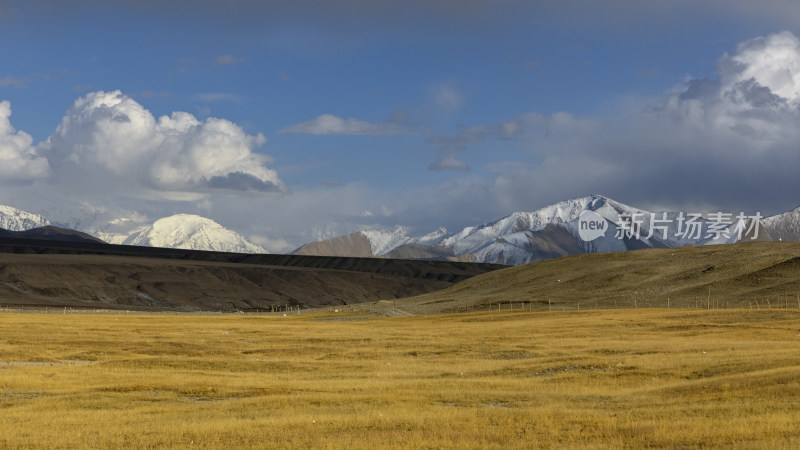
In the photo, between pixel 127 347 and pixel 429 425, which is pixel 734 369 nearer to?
pixel 429 425

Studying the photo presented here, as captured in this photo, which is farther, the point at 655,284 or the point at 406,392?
the point at 655,284

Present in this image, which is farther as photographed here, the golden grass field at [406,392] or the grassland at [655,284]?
the grassland at [655,284]

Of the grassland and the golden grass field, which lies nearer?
the golden grass field

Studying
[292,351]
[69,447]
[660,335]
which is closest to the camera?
[69,447]

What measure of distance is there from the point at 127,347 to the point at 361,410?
1539 inches

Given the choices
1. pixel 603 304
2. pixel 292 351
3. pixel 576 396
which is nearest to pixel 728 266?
pixel 603 304

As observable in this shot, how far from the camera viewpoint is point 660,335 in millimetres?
76438

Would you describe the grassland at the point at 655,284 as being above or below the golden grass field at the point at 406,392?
above

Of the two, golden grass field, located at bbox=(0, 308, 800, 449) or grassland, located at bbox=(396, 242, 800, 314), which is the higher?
grassland, located at bbox=(396, 242, 800, 314)

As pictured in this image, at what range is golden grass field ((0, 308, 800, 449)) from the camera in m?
26.1

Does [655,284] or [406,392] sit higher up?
[655,284]

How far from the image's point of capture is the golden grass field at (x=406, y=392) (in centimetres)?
2611

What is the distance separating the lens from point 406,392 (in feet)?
127

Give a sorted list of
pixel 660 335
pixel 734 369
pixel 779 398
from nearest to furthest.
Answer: pixel 779 398 < pixel 734 369 < pixel 660 335
